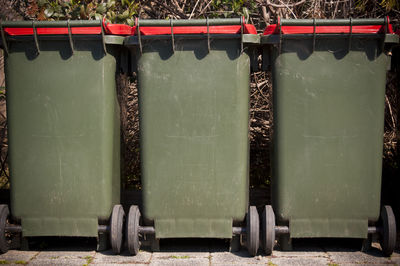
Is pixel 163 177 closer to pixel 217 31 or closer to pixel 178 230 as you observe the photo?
pixel 178 230

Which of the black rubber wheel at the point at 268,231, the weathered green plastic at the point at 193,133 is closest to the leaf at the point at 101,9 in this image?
the weathered green plastic at the point at 193,133

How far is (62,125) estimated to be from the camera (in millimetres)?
3146

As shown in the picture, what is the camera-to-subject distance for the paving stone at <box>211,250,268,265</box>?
3.08 m

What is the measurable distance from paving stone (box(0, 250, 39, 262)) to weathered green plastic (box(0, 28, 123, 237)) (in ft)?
0.58

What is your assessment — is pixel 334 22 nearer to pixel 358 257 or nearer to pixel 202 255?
pixel 358 257

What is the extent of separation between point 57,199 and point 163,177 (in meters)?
0.84

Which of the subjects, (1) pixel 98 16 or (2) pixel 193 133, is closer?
(2) pixel 193 133

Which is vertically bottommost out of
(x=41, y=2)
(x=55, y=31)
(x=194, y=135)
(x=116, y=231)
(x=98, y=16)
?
(x=116, y=231)

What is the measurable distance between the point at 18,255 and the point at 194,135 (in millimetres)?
1680

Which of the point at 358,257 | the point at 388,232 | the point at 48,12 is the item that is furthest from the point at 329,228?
the point at 48,12

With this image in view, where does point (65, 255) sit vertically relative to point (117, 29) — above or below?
below

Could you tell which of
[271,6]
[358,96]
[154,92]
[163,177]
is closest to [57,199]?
[163,177]

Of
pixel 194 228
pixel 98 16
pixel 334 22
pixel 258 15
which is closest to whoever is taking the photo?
pixel 334 22

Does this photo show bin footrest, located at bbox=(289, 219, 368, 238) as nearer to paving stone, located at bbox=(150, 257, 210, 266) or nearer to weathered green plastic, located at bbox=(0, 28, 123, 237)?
paving stone, located at bbox=(150, 257, 210, 266)
